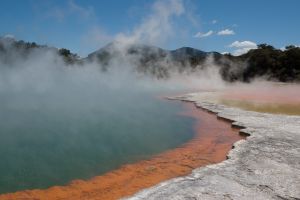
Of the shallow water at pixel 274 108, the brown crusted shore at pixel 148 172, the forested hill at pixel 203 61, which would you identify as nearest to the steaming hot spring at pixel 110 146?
the brown crusted shore at pixel 148 172

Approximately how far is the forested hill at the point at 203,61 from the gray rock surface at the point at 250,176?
31349mm

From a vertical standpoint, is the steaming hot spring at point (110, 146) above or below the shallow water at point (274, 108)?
below

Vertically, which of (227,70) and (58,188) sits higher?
(227,70)

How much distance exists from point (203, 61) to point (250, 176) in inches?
1707

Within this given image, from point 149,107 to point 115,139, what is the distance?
7.53m

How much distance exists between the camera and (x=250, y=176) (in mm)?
5902

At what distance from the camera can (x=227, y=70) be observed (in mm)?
43469

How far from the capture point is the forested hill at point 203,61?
38.9 m

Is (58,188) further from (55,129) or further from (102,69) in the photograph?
(102,69)

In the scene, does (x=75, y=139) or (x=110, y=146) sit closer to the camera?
(x=110, y=146)

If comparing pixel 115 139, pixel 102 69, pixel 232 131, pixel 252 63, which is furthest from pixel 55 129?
pixel 102 69

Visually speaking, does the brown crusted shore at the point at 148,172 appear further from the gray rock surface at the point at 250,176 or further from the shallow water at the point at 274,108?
the shallow water at the point at 274,108

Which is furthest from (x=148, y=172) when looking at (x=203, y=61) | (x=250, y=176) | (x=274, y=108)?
(x=203, y=61)

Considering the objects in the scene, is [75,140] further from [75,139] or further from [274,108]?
[274,108]
